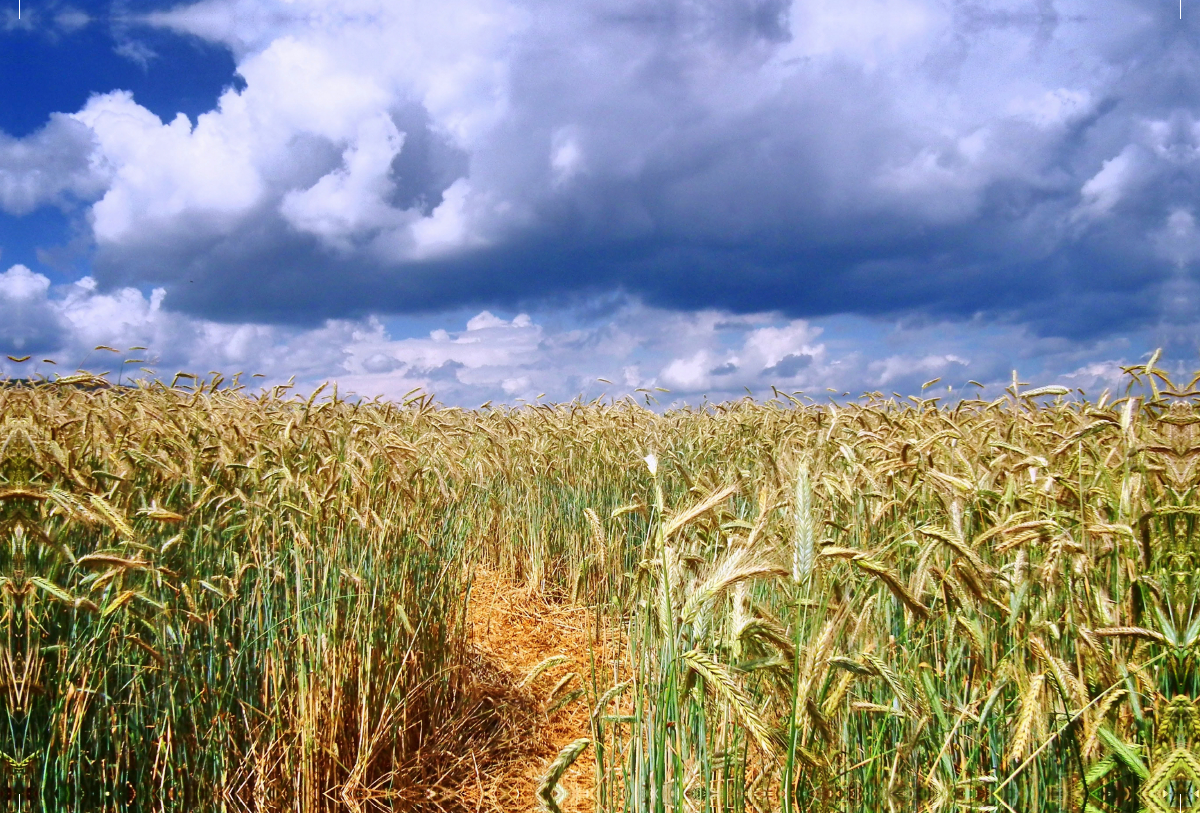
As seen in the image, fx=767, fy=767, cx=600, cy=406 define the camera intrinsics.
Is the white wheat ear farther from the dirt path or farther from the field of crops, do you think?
the dirt path

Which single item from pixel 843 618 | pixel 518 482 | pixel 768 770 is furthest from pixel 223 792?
pixel 518 482

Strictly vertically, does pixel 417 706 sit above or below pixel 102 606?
below

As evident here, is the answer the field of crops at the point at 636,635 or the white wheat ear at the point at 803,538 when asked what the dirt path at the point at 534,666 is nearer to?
the field of crops at the point at 636,635

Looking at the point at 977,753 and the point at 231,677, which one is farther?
the point at 231,677

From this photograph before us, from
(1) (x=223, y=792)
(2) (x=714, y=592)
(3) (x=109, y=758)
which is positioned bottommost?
(1) (x=223, y=792)

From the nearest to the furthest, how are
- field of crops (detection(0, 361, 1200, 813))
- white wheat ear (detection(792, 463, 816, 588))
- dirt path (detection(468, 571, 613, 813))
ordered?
white wheat ear (detection(792, 463, 816, 588)) < field of crops (detection(0, 361, 1200, 813)) < dirt path (detection(468, 571, 613, 813))

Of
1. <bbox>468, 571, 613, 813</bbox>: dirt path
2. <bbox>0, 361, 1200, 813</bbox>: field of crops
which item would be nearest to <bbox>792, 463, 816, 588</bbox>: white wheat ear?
<bbox>0, 361, 1200, 813</bbox>: field of crops

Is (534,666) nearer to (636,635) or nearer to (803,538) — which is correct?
(636,635)

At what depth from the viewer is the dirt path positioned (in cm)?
293

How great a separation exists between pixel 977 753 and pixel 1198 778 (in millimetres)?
565

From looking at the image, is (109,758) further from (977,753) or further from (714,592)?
(977,753)

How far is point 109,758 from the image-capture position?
2.22m

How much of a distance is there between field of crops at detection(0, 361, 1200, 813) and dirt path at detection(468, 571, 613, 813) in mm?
36

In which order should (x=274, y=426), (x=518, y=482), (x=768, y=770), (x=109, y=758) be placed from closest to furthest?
1. (x=768, y=770)
2. (x=109, y=758)
3. (x=274, y=426)
4. (x=518, y=482)
